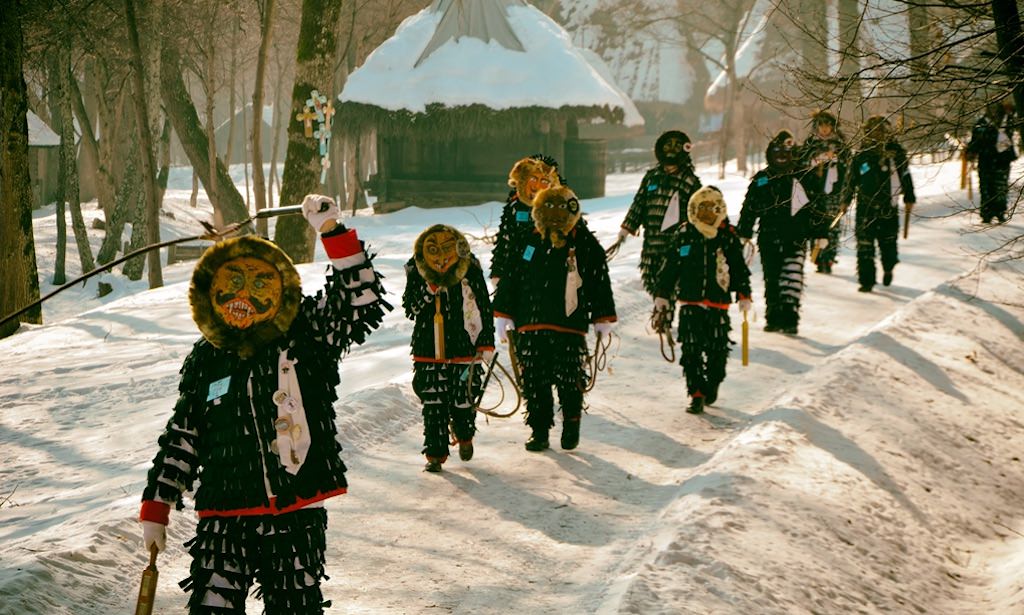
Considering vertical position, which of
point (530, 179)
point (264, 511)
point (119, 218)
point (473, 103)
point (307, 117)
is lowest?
A: point (264, 511)

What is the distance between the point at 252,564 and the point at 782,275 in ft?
29.3

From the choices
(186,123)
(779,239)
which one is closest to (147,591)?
(779,239)

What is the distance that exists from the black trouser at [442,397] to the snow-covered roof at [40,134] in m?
33.9

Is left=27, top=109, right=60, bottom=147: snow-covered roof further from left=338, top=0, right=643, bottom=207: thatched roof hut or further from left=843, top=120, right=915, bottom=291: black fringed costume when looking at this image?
left=843, top=120, right=915, bottom=291: black fringed costume

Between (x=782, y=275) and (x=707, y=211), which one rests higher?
(x=707, y=211)

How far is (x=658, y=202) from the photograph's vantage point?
36.4 feet

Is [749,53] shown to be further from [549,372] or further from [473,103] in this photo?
[549,372]

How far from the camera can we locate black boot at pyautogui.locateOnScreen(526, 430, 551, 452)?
8.35m

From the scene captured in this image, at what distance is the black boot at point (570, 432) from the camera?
27.4ft

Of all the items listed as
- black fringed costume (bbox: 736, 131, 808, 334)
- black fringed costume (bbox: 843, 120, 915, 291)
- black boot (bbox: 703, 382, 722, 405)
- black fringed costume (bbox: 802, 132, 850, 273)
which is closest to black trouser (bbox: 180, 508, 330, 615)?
black boot (bbox: 703, 382, 722, 405)

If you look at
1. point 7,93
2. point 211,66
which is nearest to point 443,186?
point 211,66

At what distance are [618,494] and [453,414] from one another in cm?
132

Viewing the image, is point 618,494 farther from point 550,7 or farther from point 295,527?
point 550,7

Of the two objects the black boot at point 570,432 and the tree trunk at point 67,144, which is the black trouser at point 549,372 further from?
the tree trunk at point 67,144
